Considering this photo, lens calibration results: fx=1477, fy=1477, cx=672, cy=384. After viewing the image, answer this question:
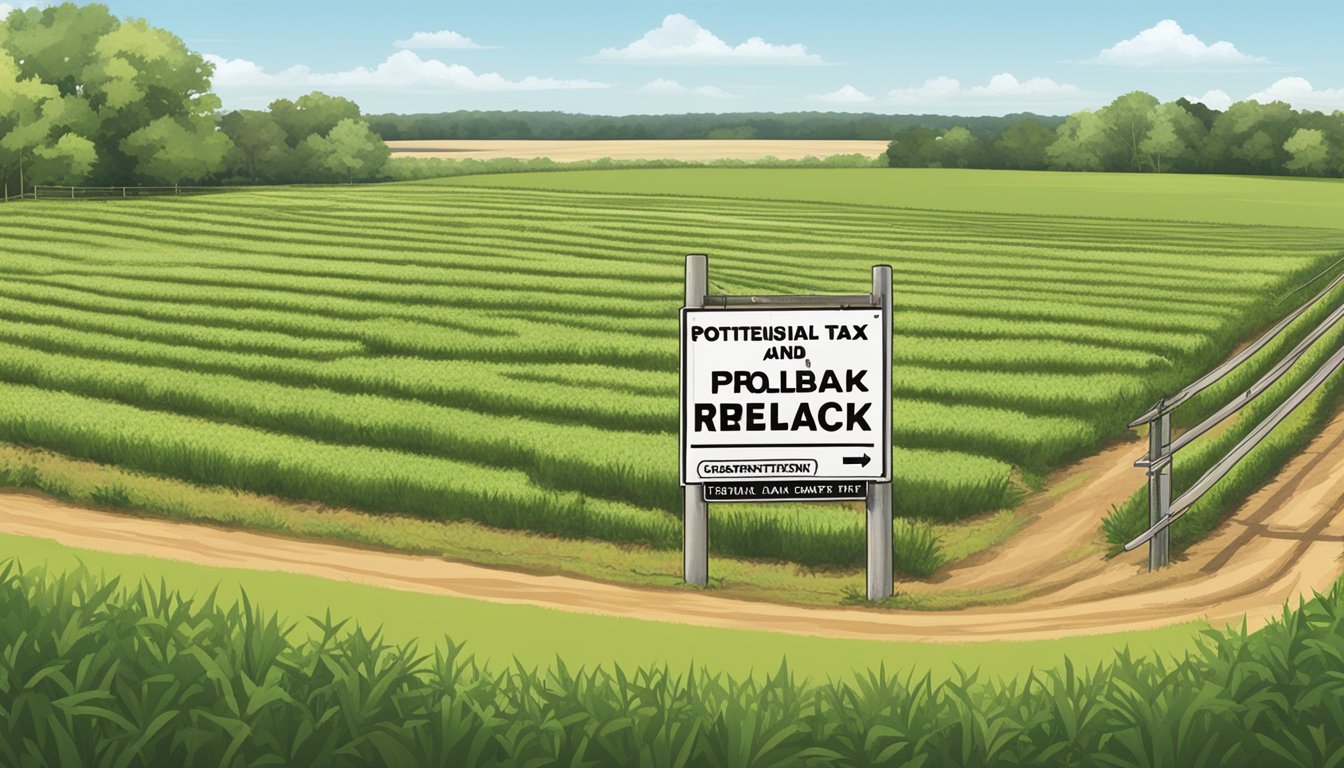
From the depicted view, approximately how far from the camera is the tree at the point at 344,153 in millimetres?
75812

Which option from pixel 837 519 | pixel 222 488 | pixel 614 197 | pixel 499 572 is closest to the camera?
pixel 499 572

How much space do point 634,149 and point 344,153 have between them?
24.5 meters

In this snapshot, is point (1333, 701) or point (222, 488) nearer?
point (1333, 701)

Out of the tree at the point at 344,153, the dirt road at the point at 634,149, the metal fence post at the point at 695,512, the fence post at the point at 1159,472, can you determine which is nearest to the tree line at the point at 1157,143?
the dirt road at the point at 634,149

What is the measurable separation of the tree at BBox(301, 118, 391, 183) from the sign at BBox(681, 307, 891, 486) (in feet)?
227

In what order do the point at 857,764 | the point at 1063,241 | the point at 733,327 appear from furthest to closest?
the point at 1063,241, the point at 733,327, the point at 857,764

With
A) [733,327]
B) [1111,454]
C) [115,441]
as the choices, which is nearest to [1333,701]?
[733,327]

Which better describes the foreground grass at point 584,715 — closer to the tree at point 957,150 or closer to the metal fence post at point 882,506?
the metal fence post at point 882,506

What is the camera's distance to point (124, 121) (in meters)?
66.9

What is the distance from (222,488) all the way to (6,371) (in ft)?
21.8

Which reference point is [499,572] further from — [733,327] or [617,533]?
[733,327]

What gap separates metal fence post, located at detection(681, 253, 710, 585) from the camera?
30.8ft

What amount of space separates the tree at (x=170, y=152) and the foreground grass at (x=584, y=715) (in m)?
63.2

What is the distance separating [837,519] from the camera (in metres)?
11.9
